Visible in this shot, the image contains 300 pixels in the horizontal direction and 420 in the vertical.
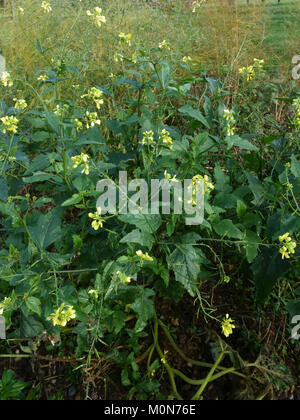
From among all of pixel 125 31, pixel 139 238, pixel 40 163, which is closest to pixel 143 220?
pixel 139 238

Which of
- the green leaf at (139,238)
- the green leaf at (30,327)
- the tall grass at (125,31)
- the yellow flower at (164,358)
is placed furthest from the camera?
the tall grass at (125,31)

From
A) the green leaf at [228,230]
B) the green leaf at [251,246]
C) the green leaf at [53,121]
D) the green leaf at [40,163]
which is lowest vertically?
the green leaf at [251,246]

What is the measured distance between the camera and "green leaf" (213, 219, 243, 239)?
1178mm

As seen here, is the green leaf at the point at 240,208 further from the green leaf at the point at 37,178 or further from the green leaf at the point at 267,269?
the green leaf at the point at 37,178

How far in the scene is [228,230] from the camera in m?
1.18

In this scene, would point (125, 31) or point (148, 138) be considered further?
point (125, 31)

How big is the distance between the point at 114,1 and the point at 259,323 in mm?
3309

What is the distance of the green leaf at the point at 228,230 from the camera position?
118 cm

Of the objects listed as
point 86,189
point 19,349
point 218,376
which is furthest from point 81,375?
point 86,189

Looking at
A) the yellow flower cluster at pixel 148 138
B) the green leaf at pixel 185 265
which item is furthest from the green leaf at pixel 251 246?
the yellow flower cluster at pixel 148 138

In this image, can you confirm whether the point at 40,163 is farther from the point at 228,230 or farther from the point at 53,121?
the point at 228,230

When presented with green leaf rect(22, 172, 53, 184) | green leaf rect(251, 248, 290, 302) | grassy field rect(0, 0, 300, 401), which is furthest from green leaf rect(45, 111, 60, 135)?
green leaf rect(251, 248, 290, 302)
